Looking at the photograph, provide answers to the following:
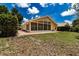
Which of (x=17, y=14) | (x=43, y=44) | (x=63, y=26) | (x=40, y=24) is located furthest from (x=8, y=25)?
(x=63, y=26)

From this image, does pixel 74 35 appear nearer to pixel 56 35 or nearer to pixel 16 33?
pixel 56 35

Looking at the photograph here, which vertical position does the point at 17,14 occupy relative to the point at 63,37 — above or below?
above

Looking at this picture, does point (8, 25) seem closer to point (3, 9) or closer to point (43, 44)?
point (3, 9)

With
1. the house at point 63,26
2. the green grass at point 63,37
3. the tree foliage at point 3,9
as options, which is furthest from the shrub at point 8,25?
the house at point 63,26

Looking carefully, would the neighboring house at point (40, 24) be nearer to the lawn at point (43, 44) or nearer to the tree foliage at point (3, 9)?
the lawn at point (43, 44)

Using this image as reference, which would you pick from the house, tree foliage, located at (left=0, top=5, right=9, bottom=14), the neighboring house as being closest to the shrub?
tree foliage, located at (left=0, top=5, right=9, bottom=14)

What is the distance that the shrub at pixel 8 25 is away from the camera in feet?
22.3

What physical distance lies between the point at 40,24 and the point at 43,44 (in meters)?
0.56

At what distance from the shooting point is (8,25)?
6988 millimetres

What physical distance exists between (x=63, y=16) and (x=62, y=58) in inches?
41.5

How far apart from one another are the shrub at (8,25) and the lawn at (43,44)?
244mm

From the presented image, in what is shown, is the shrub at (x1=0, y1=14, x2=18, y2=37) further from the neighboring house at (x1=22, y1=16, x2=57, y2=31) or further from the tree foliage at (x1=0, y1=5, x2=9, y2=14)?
the neighboring house at (x1=22, y1=16, x2=57, y2=31)

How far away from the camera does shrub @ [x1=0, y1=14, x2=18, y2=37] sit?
22.3 feet

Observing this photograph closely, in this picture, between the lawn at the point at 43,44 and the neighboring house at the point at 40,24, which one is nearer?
the lawn at the point at 43,44
